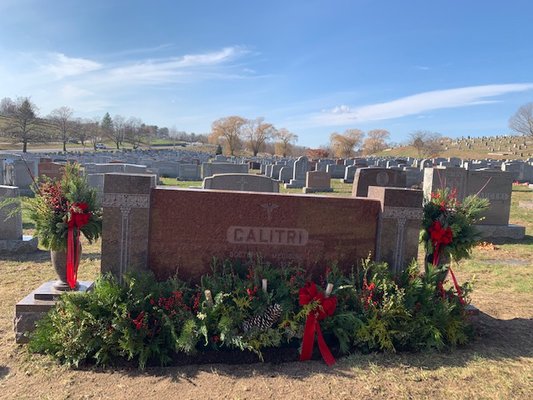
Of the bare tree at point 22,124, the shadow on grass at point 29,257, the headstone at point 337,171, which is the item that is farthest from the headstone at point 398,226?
the bare tree at point 22,124

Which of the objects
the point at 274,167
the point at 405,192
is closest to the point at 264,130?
the point at 274,167

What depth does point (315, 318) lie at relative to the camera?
407cm

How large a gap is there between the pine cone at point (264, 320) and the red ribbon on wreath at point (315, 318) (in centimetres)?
27

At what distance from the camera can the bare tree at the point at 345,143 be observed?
277ft

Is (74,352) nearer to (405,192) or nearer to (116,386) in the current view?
(116,386)

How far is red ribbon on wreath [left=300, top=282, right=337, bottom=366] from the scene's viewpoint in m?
3.95

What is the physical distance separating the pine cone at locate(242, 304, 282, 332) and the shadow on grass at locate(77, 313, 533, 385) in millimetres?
240

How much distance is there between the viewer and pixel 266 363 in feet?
12.6

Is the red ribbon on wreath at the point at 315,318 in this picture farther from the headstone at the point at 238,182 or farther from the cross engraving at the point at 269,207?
the headstone at the point at 238,182

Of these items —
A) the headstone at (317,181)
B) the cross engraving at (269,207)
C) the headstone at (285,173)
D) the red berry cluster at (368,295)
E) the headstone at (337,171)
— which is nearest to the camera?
the red berry cluster at (368,295)

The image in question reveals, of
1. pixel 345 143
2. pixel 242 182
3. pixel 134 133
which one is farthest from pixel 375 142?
pixel 242 182

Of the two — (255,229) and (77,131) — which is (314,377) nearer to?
(255,229)

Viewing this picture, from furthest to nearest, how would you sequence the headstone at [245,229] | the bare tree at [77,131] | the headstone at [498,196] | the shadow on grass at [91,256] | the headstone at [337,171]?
the bare tree at [77,131], the headstone at [337,171], the headstone at [498,196], the shadow on grass at [91,256], the headstone at [245,229]

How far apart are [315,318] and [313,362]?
40 centimetres
